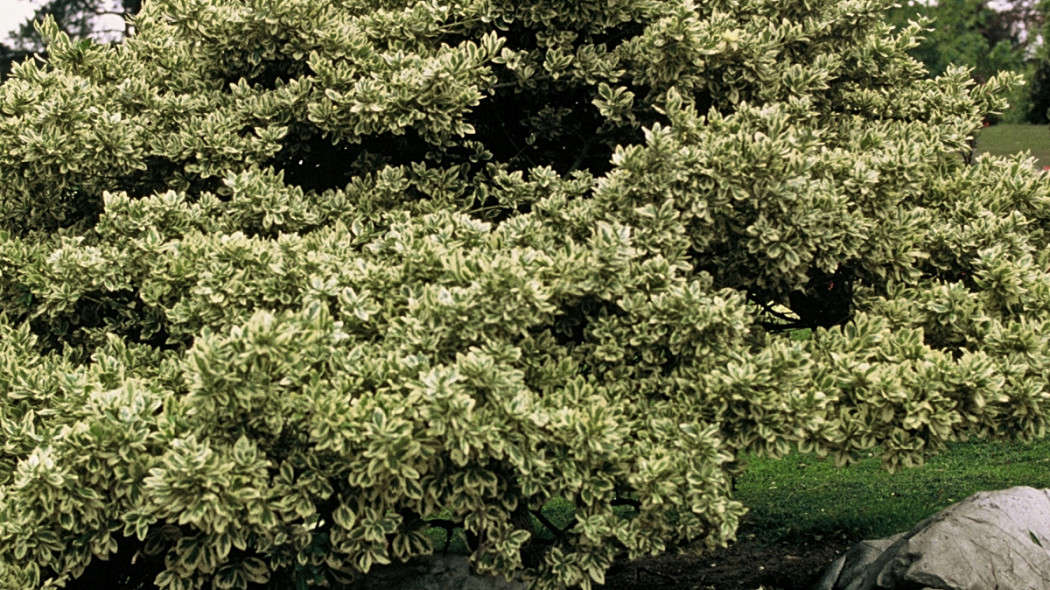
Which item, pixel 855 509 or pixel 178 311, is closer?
pixel 178 311

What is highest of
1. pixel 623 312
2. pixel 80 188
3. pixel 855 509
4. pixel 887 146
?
pixel 887 146

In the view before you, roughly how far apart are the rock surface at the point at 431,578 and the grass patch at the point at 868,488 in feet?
11.4

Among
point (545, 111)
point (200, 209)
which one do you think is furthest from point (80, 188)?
point (545, 111)

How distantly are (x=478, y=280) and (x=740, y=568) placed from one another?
169 inches

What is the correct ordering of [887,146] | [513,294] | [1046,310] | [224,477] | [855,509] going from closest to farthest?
[224,477] < [513,294] < [1046,310] < [887,146] < [855,509]

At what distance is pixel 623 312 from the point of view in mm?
4672

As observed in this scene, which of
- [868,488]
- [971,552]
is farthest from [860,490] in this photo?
[971,552]

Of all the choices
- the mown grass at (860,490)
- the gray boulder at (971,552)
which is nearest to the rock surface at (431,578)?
the mown grass at (860,490)

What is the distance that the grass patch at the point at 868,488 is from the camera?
27.7 ft

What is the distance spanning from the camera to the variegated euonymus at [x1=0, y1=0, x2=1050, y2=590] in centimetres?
415

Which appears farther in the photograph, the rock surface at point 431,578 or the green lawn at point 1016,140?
the green lawn at point 1016,140

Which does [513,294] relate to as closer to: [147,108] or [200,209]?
[200,209]

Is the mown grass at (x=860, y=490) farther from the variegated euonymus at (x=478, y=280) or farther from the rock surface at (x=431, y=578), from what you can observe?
the variegated euonymus at (x=478, y=280)

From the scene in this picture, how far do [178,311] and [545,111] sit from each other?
2.30 meters
